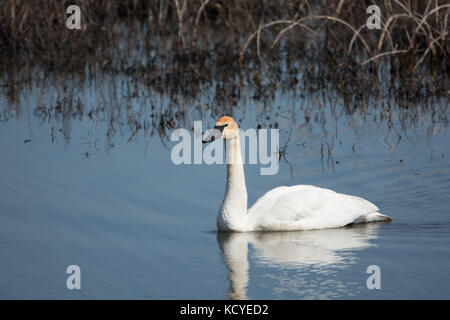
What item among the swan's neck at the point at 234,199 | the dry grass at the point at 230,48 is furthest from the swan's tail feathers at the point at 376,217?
the dry grass at the point at 230,48

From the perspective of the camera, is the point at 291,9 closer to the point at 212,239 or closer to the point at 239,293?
the point at 212,239

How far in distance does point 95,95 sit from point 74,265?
7.75m

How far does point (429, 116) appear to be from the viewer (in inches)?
516

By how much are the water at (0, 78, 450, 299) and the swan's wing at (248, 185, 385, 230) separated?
0.14m

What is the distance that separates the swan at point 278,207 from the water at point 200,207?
134mm

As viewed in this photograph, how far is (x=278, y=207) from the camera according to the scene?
8.64 m

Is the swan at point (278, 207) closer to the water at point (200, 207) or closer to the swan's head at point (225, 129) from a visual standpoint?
the swan's head at point (225, 129)

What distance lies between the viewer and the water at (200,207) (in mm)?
6988

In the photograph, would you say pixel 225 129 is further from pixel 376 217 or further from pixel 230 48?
pixel 230 48

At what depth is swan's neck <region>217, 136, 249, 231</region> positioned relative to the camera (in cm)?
860

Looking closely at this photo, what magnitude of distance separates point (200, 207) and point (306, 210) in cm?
120

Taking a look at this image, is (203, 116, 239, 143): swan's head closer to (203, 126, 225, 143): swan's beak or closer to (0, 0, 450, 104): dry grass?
(203, 126, 225, 143): swan's beak

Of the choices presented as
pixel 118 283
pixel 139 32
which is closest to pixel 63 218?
pixel 118 283

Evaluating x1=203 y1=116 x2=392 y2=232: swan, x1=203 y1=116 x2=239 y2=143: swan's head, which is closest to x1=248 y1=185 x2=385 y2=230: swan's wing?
x1=203 y1=116 x2=392 y2=232: swan
